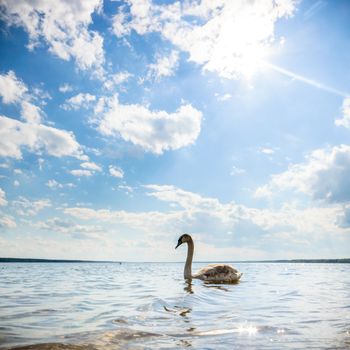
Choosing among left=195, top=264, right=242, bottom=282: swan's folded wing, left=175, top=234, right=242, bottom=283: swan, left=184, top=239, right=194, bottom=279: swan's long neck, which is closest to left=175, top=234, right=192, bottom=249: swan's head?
left=184, top=239, right=194, bottom=279: swan's long neck

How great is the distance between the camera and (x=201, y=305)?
9.73 meters

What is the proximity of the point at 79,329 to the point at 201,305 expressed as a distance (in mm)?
4363

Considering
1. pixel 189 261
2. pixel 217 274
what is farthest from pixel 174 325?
pixel 189 261

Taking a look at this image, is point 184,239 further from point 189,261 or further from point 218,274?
point 218,274

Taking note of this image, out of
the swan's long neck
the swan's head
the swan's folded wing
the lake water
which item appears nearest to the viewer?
the lake water

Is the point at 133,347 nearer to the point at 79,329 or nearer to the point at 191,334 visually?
the point at 191,334

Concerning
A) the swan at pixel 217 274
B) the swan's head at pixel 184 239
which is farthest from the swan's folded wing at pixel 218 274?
the swan's head at pixel 184 239

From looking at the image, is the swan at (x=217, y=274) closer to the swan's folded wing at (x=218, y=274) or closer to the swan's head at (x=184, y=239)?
the swan's folded wing at (x=218, y=274)

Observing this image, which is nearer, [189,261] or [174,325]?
[174,325]

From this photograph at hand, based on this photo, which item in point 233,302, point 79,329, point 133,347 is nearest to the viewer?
point 133,347

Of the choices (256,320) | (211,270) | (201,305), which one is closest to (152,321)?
(256,320)

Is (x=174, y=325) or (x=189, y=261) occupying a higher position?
(x=189, y=261)

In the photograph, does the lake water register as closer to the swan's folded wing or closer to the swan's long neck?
the swan's folded wing

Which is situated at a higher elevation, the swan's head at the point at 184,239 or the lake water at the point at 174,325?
the swan's head at the point at 184,239
